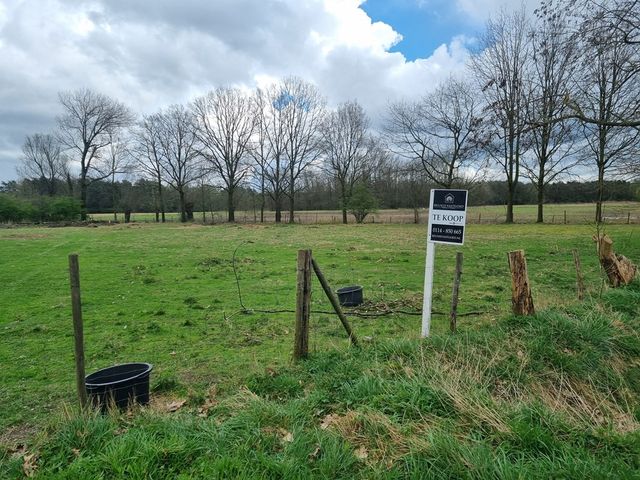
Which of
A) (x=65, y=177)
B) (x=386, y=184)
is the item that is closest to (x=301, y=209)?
(x=386, y=184)

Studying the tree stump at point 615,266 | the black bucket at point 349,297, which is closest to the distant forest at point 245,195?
the tree stump at point 615,266

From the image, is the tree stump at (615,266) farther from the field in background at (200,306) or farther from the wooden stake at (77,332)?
the wooden stake at (77,332)

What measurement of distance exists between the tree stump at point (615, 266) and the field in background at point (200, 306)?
460mm

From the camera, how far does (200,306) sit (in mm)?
9539

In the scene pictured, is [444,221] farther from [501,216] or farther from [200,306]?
[501,216]

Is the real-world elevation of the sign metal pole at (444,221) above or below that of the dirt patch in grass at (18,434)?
above

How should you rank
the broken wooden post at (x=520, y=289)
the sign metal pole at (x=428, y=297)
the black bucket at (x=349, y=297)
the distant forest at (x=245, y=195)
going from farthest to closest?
the distant forest at (x=245, y=195), the black bucket at (x=349, y=297), the broken wooden post at (x=520, y=289), the sign metal pole at (x=428, y=297)

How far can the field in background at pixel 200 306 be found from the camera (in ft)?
18.8

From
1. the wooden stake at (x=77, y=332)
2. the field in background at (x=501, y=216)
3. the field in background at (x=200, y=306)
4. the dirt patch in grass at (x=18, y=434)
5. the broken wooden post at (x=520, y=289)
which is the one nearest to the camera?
the dirt patch in grass at (x=18, y=434)

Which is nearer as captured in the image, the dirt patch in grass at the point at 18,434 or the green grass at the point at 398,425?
the green grass at the point at 398,425

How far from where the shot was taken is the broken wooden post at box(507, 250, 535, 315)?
604cm

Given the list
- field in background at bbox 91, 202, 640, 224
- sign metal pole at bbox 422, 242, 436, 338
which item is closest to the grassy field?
sign metal pole at bbox 422, 242, 436, 338

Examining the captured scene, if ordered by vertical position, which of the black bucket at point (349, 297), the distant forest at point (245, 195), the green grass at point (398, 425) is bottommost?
the black bucket at point (349, 297)

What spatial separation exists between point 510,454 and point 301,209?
68897 millimetres
